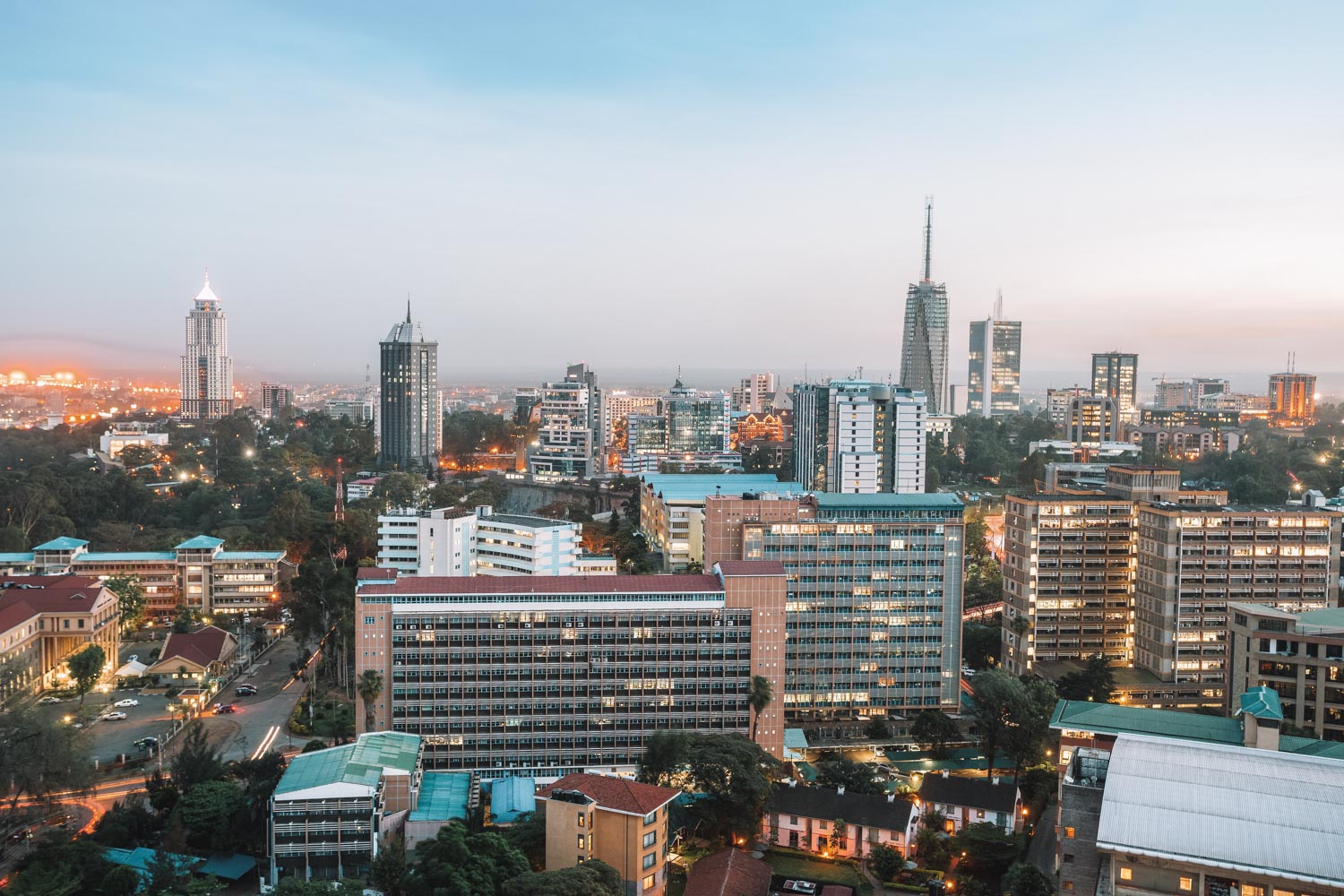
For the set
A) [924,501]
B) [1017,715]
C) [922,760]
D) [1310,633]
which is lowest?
[922,760]

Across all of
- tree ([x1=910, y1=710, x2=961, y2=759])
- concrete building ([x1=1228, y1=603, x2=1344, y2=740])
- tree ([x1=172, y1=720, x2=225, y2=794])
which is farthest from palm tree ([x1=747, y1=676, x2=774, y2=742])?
tree ([x1=172, y1=720, x2=225, y2=794])

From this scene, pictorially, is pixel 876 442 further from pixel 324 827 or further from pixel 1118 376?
pixel 1118 376

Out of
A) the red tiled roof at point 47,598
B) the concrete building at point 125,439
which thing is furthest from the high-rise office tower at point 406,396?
the red tiled roof at point 47,598

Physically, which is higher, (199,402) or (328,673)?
(199,402)

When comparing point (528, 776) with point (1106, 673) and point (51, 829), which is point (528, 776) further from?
point (1106, 673)

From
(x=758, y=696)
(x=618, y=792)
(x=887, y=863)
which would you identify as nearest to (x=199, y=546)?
(x=758, y=696)

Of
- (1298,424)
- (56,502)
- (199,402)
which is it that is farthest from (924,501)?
(199,402)

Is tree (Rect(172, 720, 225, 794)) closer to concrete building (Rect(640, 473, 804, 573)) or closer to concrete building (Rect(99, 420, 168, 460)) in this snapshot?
concrete building (Rect(640, 473, 804, 573))
